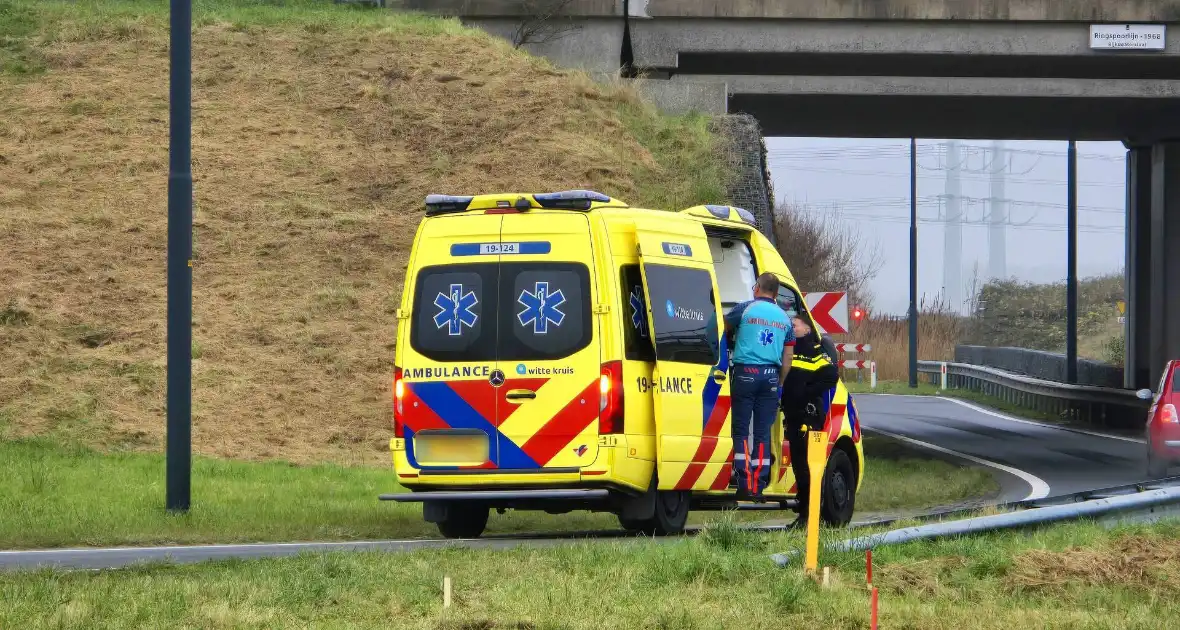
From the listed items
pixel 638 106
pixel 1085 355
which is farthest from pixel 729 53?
pixel 1085 355

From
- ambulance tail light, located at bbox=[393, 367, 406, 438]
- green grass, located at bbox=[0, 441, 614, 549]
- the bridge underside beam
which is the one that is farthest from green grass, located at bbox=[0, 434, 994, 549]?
the bridge underside beam

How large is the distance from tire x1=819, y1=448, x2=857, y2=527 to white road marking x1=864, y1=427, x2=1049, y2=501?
8.59 ft

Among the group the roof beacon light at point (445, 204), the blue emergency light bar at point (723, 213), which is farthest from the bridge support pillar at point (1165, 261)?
the roof beacon light at point (445, 204)

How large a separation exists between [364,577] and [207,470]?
9.26 meters

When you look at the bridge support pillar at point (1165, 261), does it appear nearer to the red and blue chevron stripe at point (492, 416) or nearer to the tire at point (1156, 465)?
the tire at point (1156, 465)

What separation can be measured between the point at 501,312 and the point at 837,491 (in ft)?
10.1

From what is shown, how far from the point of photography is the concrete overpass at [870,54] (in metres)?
31.2

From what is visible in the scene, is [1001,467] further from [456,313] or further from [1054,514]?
[1054,514]

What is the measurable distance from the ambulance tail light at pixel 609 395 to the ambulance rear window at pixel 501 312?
0.92ft

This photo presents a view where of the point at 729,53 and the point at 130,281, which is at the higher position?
the point at 729,53

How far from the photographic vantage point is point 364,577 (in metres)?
8.52

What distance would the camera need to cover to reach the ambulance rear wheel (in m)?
12.4

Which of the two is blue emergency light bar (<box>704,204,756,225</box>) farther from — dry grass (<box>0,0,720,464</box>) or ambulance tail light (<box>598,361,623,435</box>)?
dry grass (<box>0,0,720,464</box>)

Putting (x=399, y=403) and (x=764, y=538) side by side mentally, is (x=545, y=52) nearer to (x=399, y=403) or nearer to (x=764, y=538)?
(x=399, y=403)
